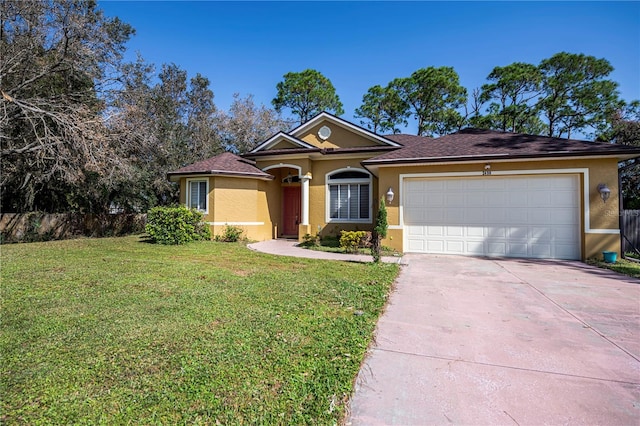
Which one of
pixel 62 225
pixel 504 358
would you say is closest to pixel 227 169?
pixel 62 225

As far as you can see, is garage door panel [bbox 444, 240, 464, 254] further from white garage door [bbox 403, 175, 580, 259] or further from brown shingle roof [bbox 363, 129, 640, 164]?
brown shingle roof [bbox 363, 129, 640, 164]

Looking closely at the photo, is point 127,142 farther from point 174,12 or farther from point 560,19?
point 560,19

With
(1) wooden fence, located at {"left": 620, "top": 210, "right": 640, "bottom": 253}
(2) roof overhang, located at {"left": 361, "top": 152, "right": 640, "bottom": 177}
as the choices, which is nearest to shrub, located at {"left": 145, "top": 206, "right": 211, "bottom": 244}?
(2) roof overhang, located at {"left": 361, "top": 152, "right": 640, "bottom": 177}

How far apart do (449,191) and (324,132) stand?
712 cm

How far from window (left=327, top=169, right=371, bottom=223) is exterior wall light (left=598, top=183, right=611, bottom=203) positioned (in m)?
7.65

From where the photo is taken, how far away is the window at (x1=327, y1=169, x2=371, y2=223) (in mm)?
13492

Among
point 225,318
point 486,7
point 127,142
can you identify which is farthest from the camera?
point 127,142

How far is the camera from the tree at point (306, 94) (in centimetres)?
3119

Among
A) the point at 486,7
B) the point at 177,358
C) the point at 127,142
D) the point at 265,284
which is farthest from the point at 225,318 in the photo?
the point at 127,142

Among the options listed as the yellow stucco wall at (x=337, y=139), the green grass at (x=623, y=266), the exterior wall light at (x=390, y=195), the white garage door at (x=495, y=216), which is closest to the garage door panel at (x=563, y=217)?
the white garage door at (x=495, y=216)

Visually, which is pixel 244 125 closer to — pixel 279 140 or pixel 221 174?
pixel 279 140

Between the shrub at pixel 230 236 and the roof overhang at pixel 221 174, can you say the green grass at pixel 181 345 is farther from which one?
the roof overhang at pixel 221 174

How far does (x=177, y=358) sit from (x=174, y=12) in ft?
39.6

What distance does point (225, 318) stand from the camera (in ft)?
13.5
